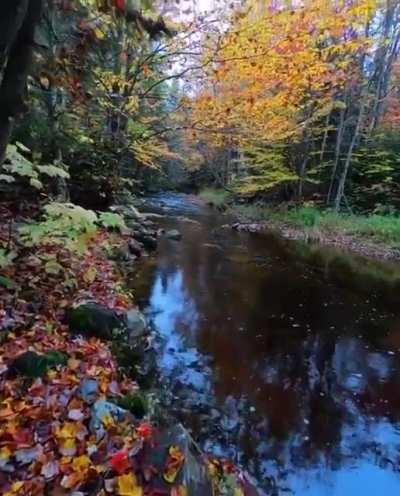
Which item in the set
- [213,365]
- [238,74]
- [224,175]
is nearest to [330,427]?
[213,365]

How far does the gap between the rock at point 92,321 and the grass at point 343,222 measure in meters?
10.5

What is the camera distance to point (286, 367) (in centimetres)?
486

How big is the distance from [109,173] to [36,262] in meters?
4.49

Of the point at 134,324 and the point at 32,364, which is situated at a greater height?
the point at 32,364

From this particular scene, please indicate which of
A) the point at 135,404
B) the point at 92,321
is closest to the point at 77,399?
the point at 135,404

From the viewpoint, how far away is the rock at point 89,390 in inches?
112

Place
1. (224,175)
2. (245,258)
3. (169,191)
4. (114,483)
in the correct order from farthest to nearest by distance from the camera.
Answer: (169,191), (224,175), (245,258), (114,483)

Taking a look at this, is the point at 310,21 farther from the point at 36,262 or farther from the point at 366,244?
the point at 366,244

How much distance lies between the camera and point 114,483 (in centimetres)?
209

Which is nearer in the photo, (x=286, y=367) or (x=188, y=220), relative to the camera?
(x=286, y=367)

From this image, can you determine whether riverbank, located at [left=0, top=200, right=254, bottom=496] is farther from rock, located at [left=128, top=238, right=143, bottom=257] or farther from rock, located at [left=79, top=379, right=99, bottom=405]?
rock, located at [left=128, top=238, right=143, bottom=257]

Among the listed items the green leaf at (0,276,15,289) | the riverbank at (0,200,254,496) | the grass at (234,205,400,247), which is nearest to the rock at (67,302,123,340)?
the riverbank at (0,200,254,496)

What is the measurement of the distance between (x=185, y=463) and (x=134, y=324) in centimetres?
270

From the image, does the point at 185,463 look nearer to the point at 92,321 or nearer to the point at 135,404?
the point at 135,404
